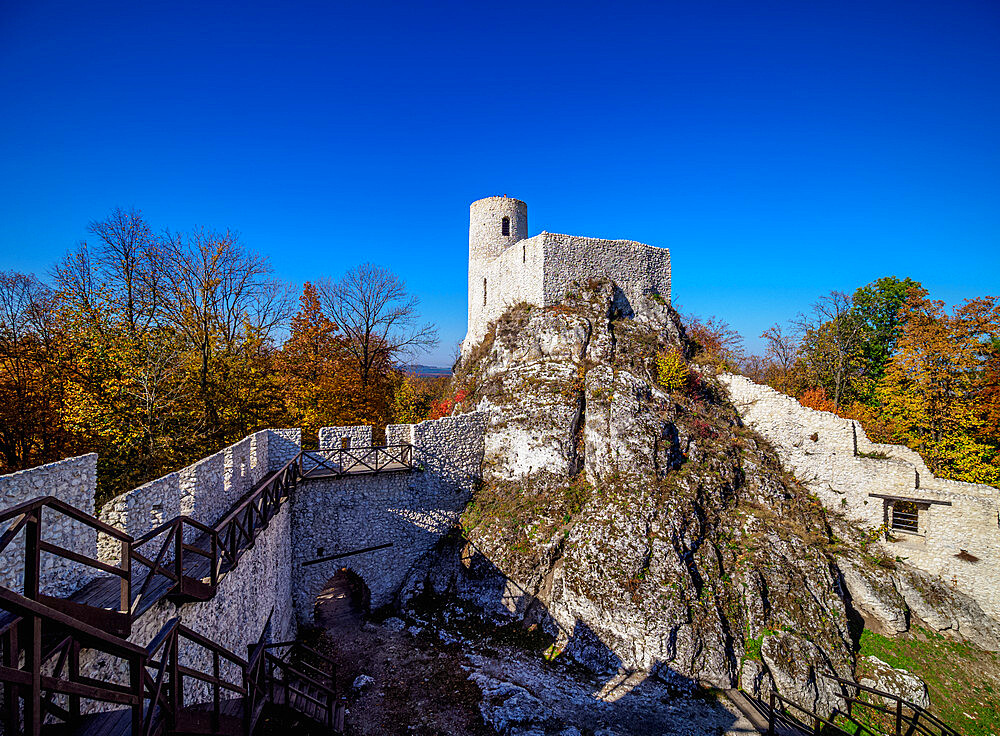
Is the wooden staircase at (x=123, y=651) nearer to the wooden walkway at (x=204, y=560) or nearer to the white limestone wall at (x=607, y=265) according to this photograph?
the wooden walkway at (x=204, y=560)

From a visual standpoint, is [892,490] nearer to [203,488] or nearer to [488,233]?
[488,233]

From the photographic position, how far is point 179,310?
15.6 metres

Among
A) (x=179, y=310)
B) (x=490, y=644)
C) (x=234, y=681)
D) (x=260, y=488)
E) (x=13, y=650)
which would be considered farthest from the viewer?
(x=179, y=310)

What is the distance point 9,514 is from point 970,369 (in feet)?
82.4

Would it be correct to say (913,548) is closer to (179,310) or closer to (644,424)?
(644,424)

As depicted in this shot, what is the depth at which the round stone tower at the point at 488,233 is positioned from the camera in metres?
22.8

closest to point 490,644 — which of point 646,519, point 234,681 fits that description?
point 646,519

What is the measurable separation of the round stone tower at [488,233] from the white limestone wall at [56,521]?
18519 millimetres

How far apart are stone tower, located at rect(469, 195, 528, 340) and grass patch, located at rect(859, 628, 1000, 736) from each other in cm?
2053

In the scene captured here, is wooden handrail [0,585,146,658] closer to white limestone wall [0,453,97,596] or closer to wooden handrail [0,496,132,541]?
wooden handrail [0,496,132,541]

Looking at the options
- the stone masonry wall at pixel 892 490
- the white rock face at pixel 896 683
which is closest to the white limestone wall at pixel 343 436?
the stone masonry wall at pixel 892 490

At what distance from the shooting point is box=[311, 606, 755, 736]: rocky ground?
1002 cm

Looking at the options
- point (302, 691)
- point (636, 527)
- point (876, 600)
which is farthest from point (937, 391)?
point (302, 691)

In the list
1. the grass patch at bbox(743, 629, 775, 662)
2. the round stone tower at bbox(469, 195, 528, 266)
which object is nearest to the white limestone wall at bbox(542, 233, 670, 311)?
the round stone tower at bbox(469, 195, 528, 266)
